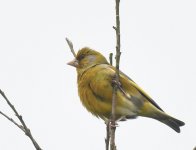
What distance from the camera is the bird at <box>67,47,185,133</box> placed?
542 cm

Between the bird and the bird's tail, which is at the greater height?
the bird

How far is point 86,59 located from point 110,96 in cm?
123

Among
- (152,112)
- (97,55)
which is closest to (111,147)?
(152,112)

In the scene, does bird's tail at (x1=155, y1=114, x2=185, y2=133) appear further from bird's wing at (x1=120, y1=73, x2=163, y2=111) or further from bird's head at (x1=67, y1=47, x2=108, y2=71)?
bird's head at (x1=67, y1=47, x2=108, y2=71)

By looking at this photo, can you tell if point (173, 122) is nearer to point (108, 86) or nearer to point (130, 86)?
point (130, 86)

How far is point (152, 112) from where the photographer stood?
5793 millimetres

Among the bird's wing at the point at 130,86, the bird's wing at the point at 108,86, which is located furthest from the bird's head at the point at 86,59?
the bird's wing at the point at 130,86

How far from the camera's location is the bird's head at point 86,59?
6.35 metres

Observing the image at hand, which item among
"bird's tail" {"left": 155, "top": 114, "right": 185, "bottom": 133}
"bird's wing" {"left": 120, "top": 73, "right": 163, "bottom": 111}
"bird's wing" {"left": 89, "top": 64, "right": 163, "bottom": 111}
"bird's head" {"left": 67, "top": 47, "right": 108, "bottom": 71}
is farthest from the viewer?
"bird's head" {"left": 67, "top": 47, "right": 108, "bottom": 71}

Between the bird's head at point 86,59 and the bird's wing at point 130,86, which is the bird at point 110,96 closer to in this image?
the bird's wing at point 130,86

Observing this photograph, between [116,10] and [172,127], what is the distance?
3318 mm

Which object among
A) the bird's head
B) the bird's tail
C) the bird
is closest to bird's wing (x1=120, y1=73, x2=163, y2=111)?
the bird

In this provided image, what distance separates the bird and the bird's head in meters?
0.33

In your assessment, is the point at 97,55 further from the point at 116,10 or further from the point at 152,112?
the point at 116,10
